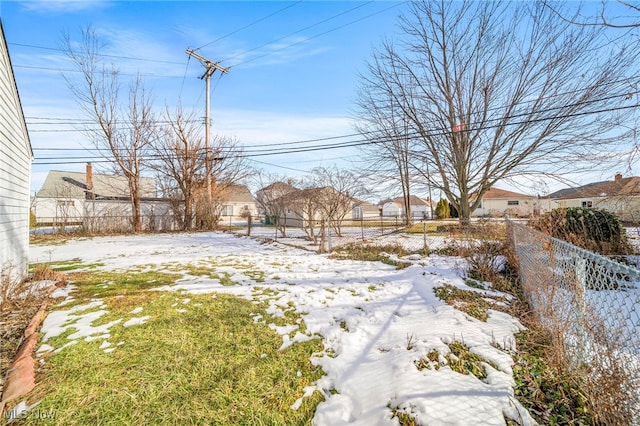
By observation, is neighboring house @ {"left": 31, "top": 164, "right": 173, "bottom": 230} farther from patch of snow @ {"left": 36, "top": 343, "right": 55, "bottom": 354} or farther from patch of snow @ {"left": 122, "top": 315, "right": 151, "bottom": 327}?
patch of snow @ {"left": 36, "top": 343, "right": 55, "bottom": 354}

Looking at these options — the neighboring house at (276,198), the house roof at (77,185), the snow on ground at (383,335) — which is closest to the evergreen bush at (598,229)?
the snow on ground at (383,335)

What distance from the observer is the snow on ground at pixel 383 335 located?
1.91 m

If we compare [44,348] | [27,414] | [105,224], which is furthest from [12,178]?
[105,224]

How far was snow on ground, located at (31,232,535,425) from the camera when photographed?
191 centimetres

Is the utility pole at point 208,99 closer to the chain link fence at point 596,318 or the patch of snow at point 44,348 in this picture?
the patch of snow at point 44,348

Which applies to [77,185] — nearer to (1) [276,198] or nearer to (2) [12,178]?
(1) [276,198]

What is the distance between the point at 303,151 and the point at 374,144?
12.6ft

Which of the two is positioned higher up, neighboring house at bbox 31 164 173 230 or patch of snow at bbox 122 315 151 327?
neighboring house at bbox 31 164 173 230

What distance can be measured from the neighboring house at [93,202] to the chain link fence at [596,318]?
1947 cm

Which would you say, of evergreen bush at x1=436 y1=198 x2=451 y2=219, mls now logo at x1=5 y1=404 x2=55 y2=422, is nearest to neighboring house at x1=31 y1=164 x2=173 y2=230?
mls now logo at x1=5 y1=404 x2=55 y2=422

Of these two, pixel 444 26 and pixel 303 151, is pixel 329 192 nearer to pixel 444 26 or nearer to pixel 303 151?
pixel 303 151

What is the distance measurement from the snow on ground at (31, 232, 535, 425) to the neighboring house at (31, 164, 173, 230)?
1404 centimetres

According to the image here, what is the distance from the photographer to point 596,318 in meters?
1.81

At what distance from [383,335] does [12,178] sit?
649 centimetres
